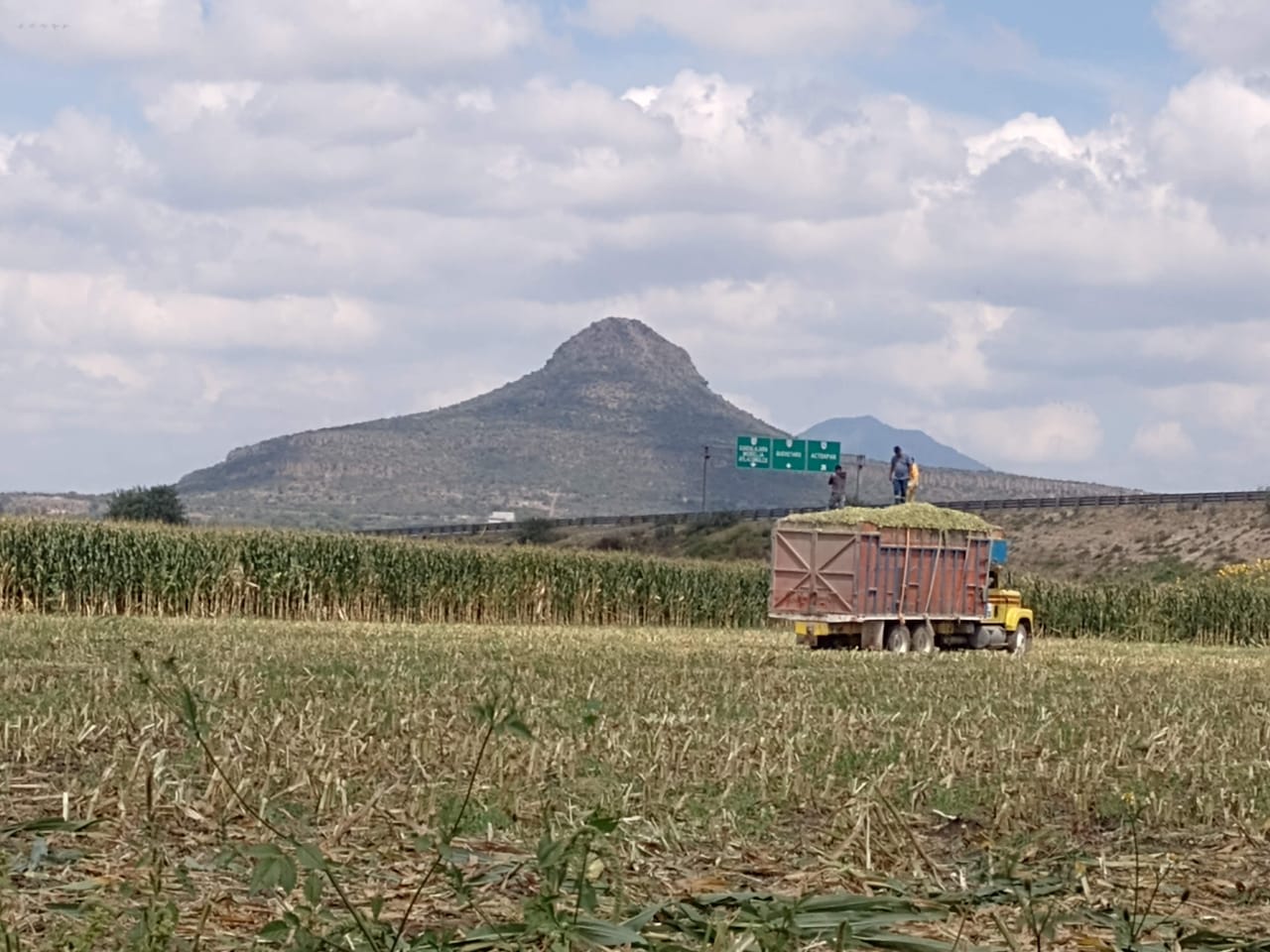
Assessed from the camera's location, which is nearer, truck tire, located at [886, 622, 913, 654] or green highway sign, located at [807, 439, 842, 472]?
truck tire, located at [886, 622, 913, 654]

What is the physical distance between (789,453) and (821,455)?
1.55 m

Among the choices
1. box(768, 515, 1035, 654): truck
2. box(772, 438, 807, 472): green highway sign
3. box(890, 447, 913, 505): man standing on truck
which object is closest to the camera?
box(768, 515, 1035, 654): truck

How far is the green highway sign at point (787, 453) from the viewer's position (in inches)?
3593

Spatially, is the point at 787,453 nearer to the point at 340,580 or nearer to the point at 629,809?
the point at 340,580

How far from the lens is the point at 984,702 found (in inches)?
664

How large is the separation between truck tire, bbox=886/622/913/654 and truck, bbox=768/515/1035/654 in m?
0.02

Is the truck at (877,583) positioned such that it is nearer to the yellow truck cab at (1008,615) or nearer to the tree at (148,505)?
the yellow truck cab at (1008,615)

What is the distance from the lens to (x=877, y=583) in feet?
96.1

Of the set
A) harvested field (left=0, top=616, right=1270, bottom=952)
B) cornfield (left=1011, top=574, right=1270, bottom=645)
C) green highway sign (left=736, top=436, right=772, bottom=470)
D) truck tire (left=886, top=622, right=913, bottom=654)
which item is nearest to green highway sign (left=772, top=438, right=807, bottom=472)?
green highway sign (left=736, top=436, right=772, bottom=470)

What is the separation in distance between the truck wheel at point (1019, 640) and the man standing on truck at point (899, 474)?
496 cm

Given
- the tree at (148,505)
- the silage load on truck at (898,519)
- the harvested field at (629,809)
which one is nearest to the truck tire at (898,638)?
the silage load on truck at (898,519)

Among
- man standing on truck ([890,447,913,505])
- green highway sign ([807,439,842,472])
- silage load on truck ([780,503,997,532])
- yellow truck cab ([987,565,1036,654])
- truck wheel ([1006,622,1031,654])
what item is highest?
green highway sign ([807,439,842,472])

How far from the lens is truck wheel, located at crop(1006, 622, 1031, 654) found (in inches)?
1278

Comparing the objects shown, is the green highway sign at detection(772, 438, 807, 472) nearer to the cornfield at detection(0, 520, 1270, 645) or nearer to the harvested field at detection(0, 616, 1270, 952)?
the cornfield at detection(0, 520, 1270, 645)
